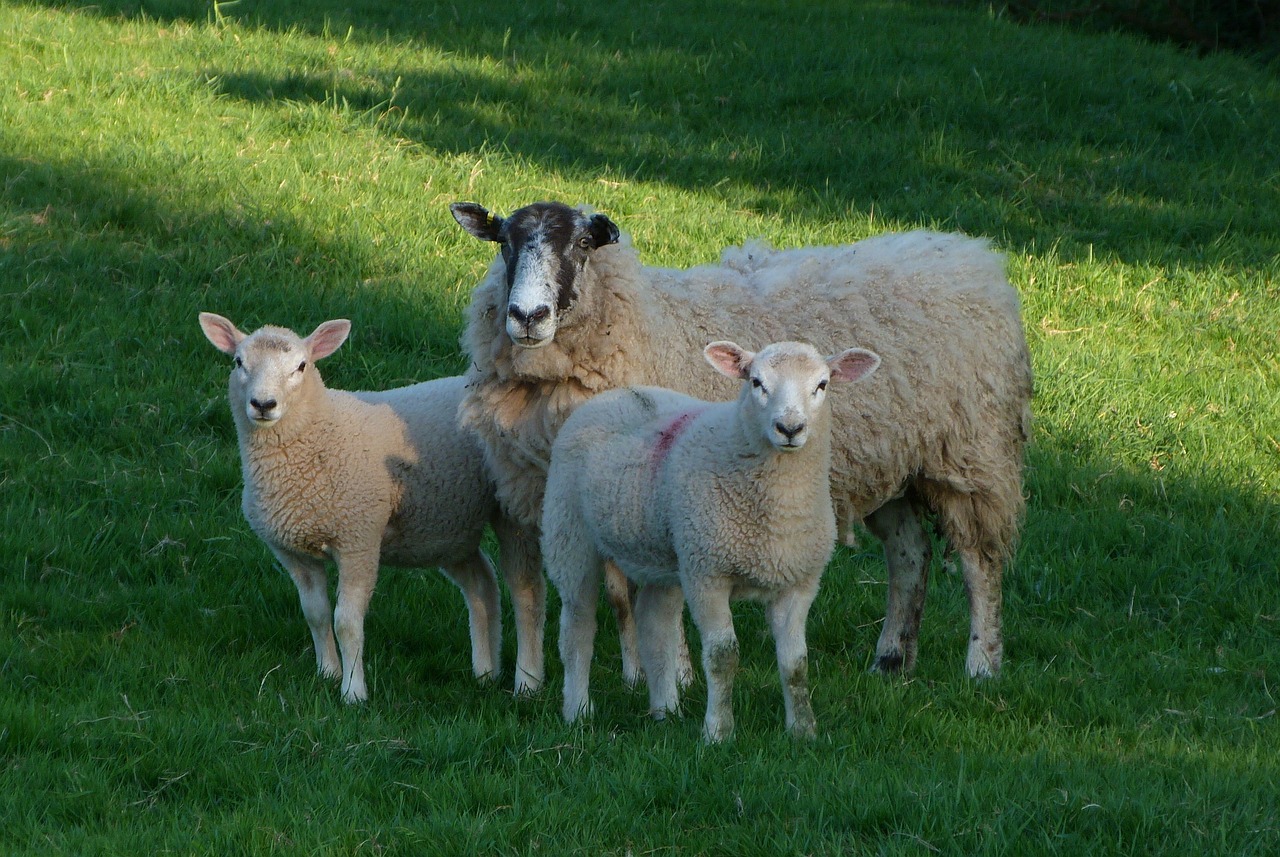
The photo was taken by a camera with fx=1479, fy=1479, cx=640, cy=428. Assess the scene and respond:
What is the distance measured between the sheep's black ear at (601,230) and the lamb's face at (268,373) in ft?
3.59

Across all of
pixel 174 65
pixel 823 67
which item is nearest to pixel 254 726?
pixel 174 65

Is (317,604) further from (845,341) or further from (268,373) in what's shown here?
(845,341)

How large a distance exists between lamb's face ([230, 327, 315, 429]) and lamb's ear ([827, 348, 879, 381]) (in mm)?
1870

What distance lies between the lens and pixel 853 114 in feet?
39.4

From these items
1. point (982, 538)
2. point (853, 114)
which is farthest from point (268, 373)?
point (853, 114)

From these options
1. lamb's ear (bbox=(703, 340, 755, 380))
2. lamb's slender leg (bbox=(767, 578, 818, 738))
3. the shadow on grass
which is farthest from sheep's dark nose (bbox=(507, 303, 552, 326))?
the shadow on grass

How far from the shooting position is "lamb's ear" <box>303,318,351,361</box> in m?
5.27

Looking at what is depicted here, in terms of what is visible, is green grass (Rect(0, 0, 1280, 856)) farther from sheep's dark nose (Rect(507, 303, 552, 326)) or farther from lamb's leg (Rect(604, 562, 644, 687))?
sheep's dark nose (Rect(507, 303, 552, 326))

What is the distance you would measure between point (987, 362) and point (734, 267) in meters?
1.08

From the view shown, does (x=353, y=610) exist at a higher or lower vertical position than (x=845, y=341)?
lower

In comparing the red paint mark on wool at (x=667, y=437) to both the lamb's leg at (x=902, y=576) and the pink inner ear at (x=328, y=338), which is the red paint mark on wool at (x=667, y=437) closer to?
the pink inner ear at (x=328, y=338)

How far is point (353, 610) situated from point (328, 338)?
982 mm

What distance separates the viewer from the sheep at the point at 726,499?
431cm

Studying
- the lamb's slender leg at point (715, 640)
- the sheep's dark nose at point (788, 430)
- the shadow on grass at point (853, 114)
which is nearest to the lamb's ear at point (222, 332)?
the lamb's slender leg at point (715, 640)
